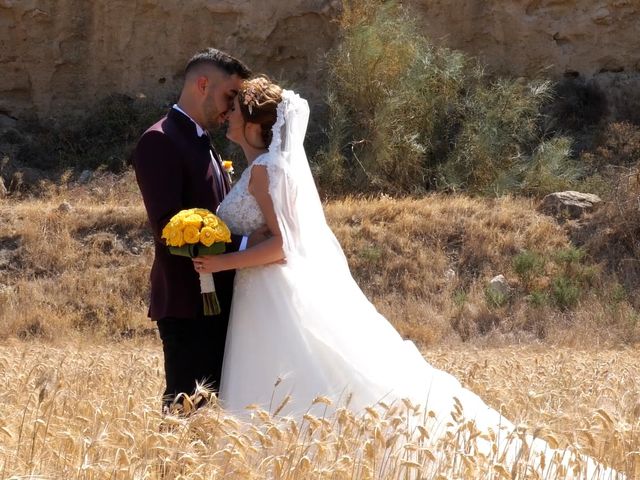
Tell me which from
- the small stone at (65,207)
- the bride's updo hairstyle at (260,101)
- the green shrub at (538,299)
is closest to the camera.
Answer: the bride's updo hairstyle at (260,101)

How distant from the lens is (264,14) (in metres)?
24.0

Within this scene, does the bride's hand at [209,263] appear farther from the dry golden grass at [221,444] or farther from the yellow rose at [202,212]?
the dry golden grass at [221,444]

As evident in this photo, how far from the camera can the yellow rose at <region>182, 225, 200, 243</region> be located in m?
4.52

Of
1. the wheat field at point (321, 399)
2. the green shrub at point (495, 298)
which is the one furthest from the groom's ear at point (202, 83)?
the green shrub at point (495, 298)

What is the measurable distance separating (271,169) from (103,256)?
1189 cm

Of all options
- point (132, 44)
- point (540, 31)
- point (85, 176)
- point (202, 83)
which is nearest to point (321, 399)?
point (202, 83)

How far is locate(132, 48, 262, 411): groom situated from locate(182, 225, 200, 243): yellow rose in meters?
0.30

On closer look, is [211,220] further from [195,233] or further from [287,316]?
[287,316]

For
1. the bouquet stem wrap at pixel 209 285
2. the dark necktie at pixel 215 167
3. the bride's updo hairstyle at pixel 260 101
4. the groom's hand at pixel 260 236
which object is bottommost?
the bouquet stem wrap at pixel 209 285

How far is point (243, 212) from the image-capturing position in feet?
16.4

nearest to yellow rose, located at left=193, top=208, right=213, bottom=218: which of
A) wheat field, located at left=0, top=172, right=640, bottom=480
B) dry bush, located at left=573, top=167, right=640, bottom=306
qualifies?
wheat field, located at left=0, top=172, right=640, bottom=480

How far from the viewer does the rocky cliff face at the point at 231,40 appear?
79.3 ft

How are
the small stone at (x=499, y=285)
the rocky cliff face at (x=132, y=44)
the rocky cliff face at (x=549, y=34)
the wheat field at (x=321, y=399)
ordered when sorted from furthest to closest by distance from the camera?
the rocky cliff face at (x=549, y=34)
the rocky cliff face at (x=132, y=44)
the small stone at (x=499, y=285)
the wheat field at (x=321, y=399)

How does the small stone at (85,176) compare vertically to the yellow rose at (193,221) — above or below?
below
